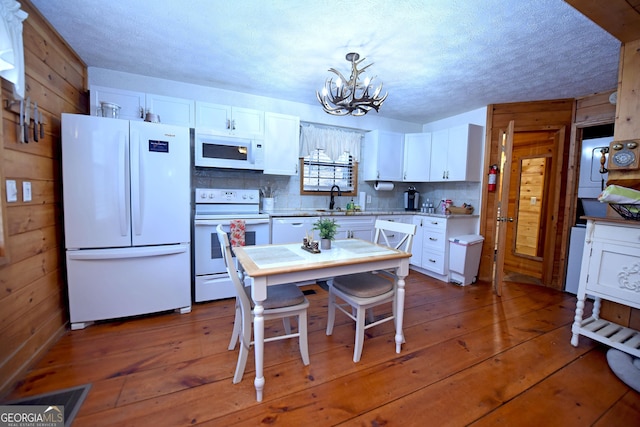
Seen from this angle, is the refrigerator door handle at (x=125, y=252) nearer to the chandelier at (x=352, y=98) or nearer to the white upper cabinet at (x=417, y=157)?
the chandelier at (x=352, y=98)

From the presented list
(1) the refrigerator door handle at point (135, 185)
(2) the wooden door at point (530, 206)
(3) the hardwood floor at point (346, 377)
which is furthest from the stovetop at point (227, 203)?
(2) the wooden door at point (530, 206)

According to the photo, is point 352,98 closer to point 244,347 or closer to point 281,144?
point 281,144

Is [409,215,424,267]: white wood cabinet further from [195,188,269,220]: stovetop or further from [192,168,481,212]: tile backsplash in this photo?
[195,188,269,220]: stovetop

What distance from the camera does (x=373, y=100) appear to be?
2029mm

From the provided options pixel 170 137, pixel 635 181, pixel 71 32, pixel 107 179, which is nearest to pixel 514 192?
pixel 635 181

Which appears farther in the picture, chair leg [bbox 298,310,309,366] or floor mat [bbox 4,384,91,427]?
chair leg [bbox 298,310,309,366]

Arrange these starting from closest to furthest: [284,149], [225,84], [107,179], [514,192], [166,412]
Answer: [166,412] < [107,179] < [225,84] < [284,149] < [514,192]

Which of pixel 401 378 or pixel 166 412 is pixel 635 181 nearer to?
pixel 401 378

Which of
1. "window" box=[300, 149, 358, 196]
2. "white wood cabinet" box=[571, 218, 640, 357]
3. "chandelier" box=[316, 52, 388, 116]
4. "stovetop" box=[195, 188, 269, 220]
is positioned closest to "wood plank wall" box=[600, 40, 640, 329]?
"white wood cabinet" box=[571, 218, 640, 357]

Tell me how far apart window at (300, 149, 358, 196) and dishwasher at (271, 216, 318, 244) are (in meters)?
0.75

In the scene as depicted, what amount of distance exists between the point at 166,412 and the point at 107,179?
5.97 feet

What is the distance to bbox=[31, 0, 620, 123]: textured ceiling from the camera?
1.81 metres

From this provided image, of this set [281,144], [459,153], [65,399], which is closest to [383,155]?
[459,153]

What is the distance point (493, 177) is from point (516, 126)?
720 millimetres
